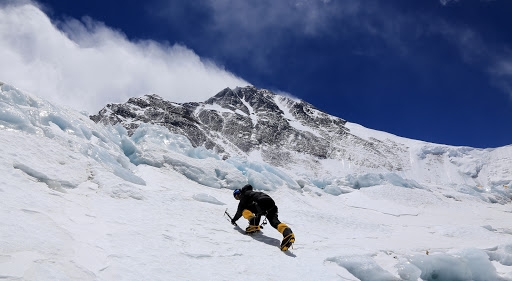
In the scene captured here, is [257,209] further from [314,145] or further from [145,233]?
[314,145]

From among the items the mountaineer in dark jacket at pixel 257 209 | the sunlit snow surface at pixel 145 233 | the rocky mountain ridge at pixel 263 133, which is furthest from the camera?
the rocky mountain ridge at pixel 263 133

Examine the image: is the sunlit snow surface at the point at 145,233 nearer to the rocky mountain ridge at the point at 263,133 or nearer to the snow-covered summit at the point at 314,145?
the snow-covered summit at the point at 314,145

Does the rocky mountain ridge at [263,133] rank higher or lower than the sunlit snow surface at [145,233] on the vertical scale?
higher

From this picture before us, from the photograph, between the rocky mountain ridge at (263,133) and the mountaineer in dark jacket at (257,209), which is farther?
the rocky mountain ridge at (263,133)

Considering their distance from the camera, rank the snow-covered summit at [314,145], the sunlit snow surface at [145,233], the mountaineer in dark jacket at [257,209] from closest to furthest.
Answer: the sunlit snow surface at [145,233] < the mountaineer in dark jacket at [257,209] < the snow-covered summit at [314,145]

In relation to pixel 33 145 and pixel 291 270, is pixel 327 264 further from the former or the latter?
pixel 33 145

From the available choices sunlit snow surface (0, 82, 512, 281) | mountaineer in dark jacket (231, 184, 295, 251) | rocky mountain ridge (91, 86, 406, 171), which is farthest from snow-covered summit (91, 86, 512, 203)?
mountaineer in dark jacket (231, 184, 295, 251)

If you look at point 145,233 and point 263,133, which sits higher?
point 263,133

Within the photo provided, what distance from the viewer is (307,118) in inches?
6403

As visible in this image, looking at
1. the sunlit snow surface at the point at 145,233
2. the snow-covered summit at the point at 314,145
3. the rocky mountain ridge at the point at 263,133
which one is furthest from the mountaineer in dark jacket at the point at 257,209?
the rocky mountain ridge at the point at 263,133

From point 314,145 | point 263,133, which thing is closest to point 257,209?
point 314,145

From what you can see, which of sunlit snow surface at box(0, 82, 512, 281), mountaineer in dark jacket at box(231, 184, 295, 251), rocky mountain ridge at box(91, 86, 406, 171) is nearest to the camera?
sunlit snow surface at box(0, 82, 512, 281)

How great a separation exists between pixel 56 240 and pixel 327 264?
468 cm

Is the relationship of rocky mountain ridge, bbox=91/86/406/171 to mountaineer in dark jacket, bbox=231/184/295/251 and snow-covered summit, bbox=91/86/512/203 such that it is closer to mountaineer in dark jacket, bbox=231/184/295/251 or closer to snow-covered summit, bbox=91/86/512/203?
snow-covered summit, bbox=91/86/512/203
